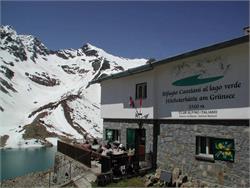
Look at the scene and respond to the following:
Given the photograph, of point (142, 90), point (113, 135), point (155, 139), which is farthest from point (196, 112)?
point (113, 135)

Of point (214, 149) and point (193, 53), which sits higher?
point (193, 53)

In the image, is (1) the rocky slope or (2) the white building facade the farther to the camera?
(1) the rocky slope

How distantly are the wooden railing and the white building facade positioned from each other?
305 centimetres

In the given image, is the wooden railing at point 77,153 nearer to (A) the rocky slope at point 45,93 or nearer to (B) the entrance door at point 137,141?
(B) the entrance door at point 137,141

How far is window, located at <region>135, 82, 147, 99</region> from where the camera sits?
1833cm

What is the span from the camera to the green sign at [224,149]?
1227cm

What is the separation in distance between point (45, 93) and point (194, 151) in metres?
90.4

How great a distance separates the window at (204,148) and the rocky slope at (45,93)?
1534 inches

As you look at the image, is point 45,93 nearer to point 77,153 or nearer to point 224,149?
point 77,153

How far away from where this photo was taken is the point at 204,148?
45.1 ft

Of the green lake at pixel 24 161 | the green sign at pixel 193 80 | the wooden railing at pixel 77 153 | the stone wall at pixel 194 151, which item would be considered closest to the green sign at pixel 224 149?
the stone wall at pixel 194 151

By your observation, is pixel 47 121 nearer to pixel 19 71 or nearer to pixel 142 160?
pixel 142 160

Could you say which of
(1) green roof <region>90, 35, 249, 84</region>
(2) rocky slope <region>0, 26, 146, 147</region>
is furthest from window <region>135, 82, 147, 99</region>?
(2) rocky slope <region>0, 26, 146, 147</region>

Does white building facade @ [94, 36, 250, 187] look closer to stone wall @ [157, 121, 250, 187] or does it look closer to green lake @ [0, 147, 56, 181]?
stone wall @ [157, 121, 250, 187]
